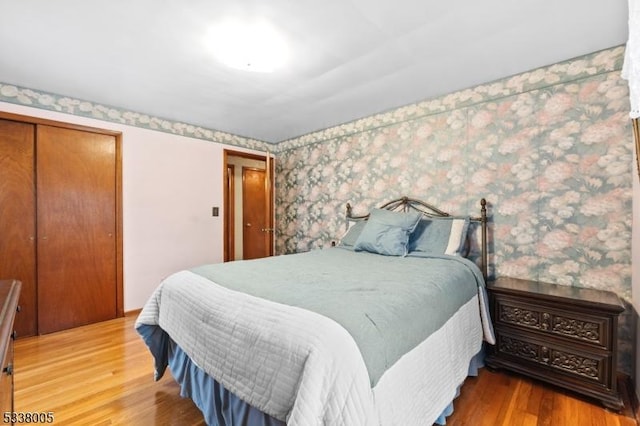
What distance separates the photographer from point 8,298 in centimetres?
104

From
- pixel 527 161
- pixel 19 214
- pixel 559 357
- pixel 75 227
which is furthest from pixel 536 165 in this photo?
pixel 19 214

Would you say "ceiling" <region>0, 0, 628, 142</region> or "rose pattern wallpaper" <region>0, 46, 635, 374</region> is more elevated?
"ceiling" <region>0, 0, 628, 142</region>

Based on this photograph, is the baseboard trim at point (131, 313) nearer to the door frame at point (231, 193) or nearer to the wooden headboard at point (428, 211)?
the door frame at point (231, 193)

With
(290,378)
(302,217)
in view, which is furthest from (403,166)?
(290,378)

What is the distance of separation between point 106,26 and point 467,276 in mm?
2769

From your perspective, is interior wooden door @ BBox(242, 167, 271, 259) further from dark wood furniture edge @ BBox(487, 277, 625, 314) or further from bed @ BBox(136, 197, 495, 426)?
dark wood furniture edge @ BBox(487, 277, 625, 314)

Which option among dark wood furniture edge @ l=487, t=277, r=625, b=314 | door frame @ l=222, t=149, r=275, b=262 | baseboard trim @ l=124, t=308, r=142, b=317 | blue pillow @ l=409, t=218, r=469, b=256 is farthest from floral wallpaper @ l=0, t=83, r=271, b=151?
dark wood furniture edge @ l=487, t=277, r=625, b=314

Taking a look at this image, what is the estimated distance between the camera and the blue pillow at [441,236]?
2.36 m

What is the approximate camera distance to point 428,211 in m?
2.82

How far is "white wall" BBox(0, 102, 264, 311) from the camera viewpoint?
3137 mm

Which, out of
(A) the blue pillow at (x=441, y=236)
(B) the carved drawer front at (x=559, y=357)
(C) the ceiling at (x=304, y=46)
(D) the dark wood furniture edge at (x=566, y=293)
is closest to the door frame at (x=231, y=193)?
(C) the ceiling at (x=304, y=46)

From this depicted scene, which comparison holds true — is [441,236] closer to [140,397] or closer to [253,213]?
[140,397]

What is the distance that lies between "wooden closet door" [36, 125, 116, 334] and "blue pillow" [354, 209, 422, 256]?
2.64 meters

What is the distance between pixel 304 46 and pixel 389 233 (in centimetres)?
161
